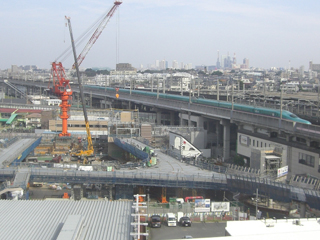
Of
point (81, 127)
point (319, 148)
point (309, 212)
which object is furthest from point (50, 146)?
point (309, 212)

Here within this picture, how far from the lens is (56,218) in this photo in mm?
10047

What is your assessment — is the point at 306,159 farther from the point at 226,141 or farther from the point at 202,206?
the point at 226,141

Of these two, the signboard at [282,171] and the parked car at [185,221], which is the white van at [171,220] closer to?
the parked car at [185,221]

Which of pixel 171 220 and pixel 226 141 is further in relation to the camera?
pixel 226 141

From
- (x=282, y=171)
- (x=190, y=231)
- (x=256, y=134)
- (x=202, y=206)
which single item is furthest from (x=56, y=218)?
(x=256, y=134)

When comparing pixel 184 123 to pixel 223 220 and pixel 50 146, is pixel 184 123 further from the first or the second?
pixel 223 220

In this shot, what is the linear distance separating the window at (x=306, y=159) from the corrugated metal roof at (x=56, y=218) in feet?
41.2

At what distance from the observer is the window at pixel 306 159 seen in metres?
20.6

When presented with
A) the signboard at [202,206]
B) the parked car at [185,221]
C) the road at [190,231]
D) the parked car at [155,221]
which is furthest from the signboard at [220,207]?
the parked car at [155,221]

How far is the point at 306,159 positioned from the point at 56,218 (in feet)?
48.4

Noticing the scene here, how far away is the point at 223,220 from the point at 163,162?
27.4ft

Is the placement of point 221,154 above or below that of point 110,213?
below

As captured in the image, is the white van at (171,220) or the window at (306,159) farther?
the window at (306,159)

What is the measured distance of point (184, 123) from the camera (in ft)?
129
